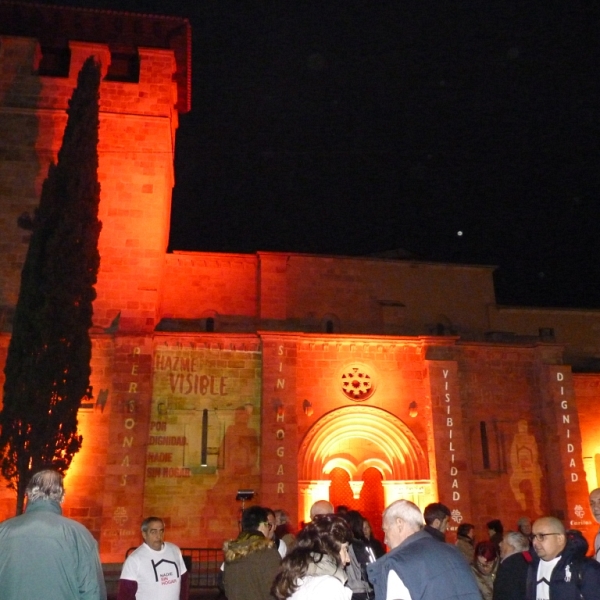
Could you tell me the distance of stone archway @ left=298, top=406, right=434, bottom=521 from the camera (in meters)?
14.6

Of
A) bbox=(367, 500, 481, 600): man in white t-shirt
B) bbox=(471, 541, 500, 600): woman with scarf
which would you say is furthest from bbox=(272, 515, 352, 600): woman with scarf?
bbox=(471, 541, 500, 600): woman with scarf

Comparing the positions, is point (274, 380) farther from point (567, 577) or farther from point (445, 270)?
point (567, 577)

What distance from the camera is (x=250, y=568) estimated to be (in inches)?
159

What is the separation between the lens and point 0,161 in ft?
50.5

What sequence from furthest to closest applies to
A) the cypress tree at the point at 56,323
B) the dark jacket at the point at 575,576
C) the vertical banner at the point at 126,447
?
the vertical banner at the point at 126,447
the cypress tree at the point at 56,323
the dark jacket at the point at 575,576

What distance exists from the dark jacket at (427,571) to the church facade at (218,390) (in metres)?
10.8

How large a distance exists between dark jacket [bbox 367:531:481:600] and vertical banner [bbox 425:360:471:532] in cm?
1164

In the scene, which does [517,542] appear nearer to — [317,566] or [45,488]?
[317,566]

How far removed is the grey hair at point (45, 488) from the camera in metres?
3.35

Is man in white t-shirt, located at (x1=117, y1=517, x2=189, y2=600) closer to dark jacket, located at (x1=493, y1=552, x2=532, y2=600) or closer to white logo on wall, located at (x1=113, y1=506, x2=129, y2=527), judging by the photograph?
dark jacket, located at (x1=493, y1=552, x2=532, y2=600)

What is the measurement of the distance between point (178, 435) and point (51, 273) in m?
4.61

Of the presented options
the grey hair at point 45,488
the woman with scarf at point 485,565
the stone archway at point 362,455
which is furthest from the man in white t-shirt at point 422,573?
the stone archway at point 362,455

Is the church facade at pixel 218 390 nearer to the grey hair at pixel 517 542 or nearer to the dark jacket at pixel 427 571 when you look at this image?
the grey hair at pixel 517 542

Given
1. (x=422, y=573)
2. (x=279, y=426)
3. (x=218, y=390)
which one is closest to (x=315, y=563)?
(x=422, y=573)
